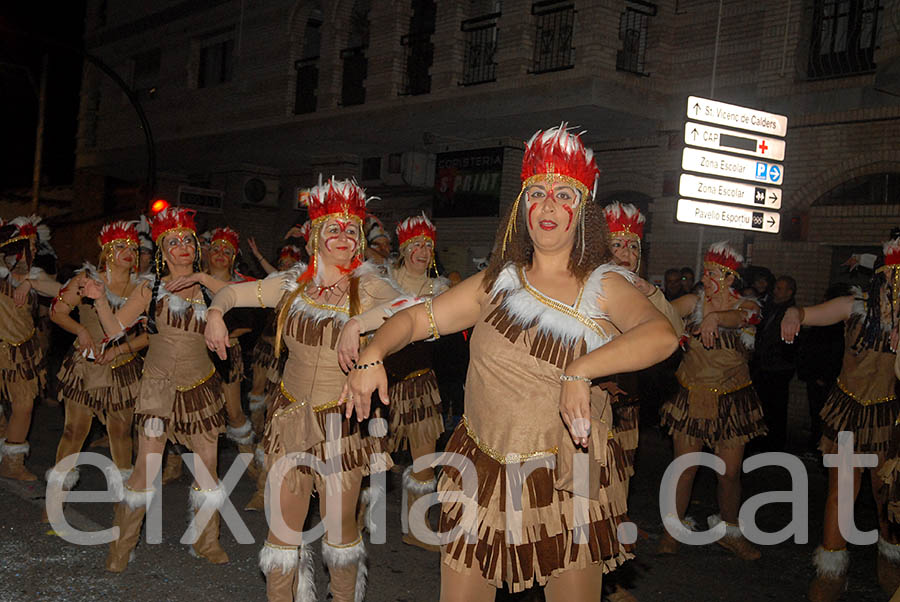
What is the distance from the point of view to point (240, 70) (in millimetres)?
21188

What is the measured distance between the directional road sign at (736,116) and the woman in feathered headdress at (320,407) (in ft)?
28.0

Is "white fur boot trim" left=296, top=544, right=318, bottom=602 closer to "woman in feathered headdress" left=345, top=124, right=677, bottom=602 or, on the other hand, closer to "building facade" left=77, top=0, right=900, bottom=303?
"woman in feathered headdress" left=345, top=124, right=677, bottom=602

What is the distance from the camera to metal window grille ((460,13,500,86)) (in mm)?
15977

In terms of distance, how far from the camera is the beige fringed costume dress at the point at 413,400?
6387 mm

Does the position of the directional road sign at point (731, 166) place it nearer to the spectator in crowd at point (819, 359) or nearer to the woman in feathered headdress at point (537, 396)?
the spectator in crowd at point (819, 359)

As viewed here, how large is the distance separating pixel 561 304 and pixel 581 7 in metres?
11.5

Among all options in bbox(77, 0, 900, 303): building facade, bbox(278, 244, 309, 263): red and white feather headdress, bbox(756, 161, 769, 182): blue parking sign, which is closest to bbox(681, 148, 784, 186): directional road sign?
bbox(756, 161, 769, 182): blue parking sign

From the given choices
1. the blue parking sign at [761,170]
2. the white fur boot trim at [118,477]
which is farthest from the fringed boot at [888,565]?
the blue parking sign at [761,170]

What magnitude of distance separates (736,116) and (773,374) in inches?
159

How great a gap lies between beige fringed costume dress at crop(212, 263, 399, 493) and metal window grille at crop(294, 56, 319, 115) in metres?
15.2

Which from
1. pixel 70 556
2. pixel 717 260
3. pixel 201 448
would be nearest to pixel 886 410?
pixel 717 260

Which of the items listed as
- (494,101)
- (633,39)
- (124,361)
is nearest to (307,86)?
(494,101)

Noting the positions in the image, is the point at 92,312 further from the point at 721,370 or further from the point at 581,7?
the point at 581,7

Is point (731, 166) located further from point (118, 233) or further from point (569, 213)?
point (569, 213)
